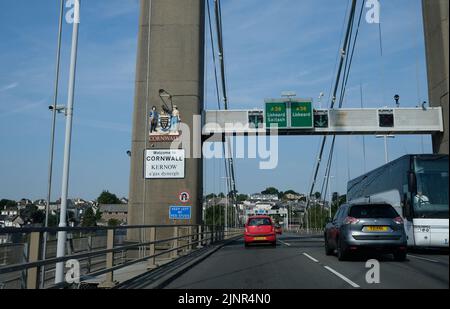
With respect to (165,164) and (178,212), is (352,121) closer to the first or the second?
(165,164)

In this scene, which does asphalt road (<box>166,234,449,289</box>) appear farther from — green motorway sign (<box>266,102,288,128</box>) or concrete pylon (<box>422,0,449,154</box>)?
concrete pylon (<box>422,0,449,154</box>)

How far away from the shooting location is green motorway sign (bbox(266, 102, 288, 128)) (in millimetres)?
29391

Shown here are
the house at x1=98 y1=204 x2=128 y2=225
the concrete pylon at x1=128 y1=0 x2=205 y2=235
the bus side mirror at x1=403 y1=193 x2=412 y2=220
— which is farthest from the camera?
the house at x1=98 y1=204 x2=128 y2=225

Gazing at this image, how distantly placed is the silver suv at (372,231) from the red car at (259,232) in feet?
33.2

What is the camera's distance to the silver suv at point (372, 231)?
42.4 ft

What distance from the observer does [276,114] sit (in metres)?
29.5

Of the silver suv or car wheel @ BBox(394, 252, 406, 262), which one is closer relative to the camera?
the silver suv

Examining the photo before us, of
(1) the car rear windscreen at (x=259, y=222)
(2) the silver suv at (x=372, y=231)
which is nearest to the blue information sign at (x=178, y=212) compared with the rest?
(1) the car rear windscreen at (x=259, y=222)

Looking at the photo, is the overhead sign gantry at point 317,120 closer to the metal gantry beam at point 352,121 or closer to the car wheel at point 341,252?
the metal gantry beam at point 352,121

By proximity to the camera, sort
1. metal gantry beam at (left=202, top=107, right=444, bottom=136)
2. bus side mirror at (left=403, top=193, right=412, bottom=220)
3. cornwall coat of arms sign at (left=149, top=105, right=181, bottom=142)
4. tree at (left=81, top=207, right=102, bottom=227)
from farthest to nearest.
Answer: metal gantry beam at (left=202, top=107, right=444, bottom=136)
cornwall coat of arms sign at (left=149, top=105, right=181, bottom=142)
tree at (left=81, top=207, right=102, bottom=227)
bus side mirror at (left=403, top=193, right=412, bottom=220)

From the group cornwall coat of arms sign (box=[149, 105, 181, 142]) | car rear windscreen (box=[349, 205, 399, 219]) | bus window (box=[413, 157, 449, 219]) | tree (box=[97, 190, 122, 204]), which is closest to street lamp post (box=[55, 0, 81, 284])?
car rear windscreen (box=[349, 205, 399, 219])

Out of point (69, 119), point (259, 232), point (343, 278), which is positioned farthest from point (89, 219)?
point (343, 278)

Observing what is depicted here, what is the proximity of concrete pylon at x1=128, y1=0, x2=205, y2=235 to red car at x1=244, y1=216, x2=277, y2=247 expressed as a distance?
149 inches
